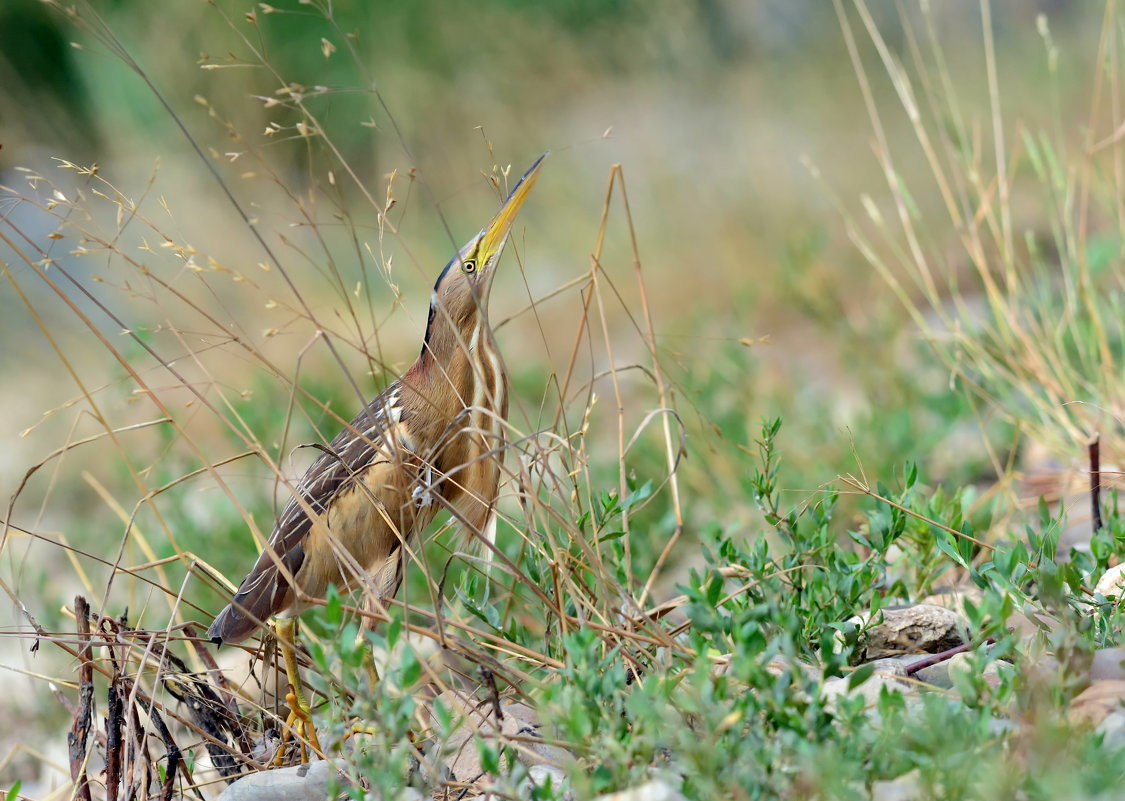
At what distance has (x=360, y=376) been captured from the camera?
16.1ft

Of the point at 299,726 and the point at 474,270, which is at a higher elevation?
the point at 474,270

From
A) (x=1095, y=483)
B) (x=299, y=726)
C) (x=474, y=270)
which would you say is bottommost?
(x=299, y=726)

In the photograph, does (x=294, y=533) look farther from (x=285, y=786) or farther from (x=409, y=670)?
(x=409, y=670)

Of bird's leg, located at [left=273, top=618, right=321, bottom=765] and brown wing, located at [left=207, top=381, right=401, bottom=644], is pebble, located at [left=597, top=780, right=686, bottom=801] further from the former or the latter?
brown wing, located at [left=207, top=381, right=401, bottom=644]

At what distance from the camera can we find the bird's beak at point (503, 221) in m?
2.12

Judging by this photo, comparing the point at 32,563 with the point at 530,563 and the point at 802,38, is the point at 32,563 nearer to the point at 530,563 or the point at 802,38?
the point at 530,563

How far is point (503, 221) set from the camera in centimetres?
220

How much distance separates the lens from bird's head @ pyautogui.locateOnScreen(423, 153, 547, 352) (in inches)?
83.6

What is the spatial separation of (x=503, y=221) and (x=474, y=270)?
132 mm

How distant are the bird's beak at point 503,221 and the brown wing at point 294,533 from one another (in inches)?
13.0

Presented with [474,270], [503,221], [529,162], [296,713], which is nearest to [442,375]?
[474,270]

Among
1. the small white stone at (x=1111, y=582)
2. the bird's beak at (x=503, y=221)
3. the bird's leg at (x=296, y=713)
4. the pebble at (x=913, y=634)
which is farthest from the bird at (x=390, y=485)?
the small white stone at (x=1111, y=582)

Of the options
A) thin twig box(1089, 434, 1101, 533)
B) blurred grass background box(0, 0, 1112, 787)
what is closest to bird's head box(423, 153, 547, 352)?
thin twig box(1089, 434, 1101, 533)

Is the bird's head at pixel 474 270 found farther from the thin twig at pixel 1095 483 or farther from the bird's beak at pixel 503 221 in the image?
the thin twig at pixel 1095 483
